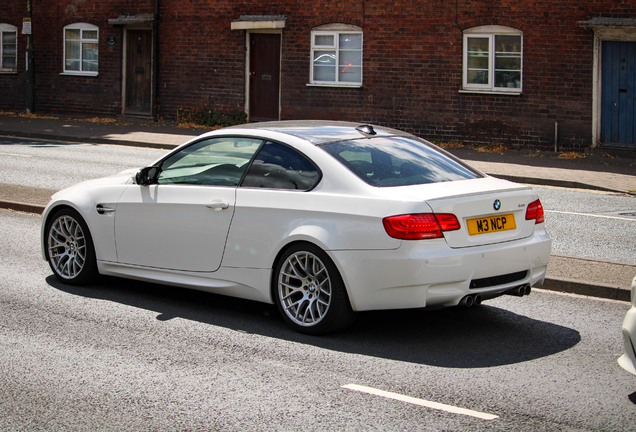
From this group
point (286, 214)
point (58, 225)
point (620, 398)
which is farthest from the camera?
point (58, 225)

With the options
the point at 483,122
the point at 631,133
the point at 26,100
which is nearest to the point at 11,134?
the point at 26,100

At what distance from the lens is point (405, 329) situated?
19.8 ft

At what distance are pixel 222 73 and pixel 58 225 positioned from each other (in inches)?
696

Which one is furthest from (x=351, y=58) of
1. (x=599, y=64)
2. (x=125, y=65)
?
(x=125, y=65)

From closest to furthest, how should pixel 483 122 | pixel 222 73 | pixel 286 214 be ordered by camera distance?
pixel 286 214 → pixel 483 122 → pixel 222 73

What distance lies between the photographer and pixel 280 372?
5043 millimetres

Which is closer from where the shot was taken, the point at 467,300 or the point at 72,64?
the point at 467,300

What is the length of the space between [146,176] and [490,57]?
50.1 feet

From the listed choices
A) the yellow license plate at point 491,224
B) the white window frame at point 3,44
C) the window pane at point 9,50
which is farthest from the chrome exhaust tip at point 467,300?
Answer: the window pane at point 9,50

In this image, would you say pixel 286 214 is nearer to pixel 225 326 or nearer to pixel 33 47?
pixel 225 326

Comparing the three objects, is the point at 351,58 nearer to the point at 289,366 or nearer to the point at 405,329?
the point at 405,329

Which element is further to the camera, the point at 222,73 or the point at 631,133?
the point at 222,73

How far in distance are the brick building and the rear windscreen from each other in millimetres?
13761

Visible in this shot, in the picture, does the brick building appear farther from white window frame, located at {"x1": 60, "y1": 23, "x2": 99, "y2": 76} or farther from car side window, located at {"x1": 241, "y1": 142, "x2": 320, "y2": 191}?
car side window, located at {"x1": 241, "y1": 142, "x2": 320, "y2": 191}
